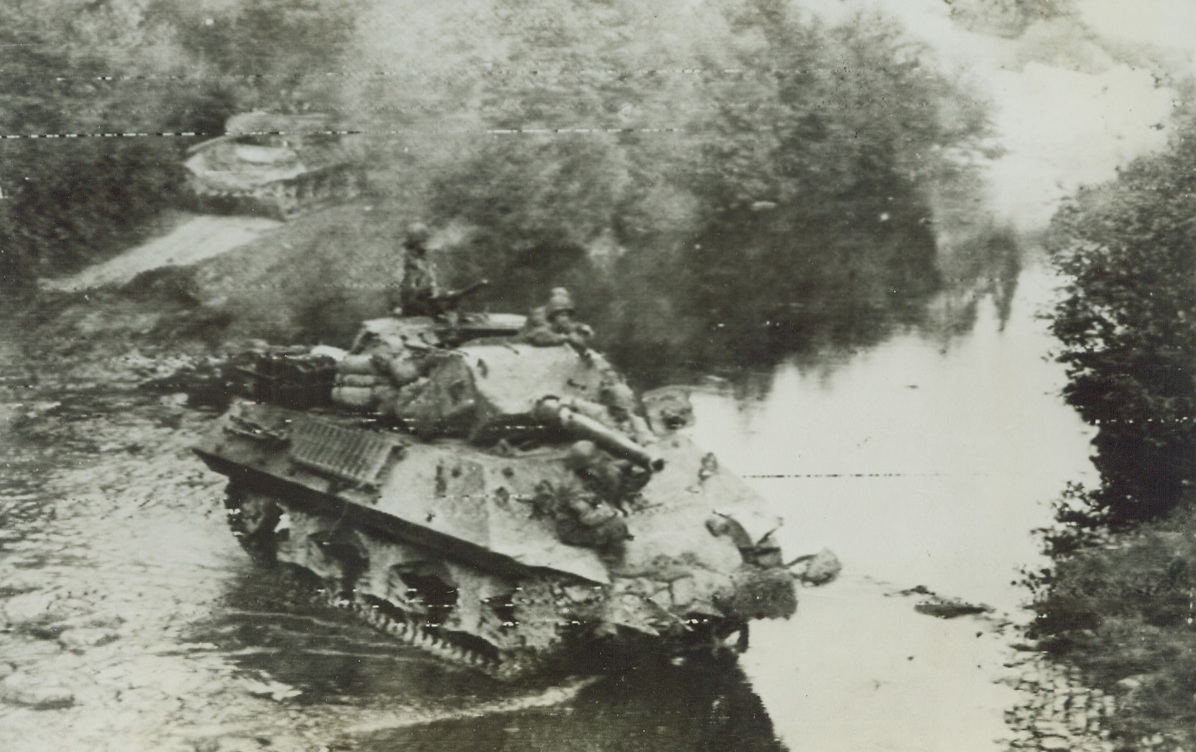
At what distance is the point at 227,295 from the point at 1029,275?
3.09 m

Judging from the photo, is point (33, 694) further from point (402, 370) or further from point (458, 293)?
point (458, 293)

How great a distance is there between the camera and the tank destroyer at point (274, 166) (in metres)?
4.14

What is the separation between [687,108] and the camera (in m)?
4.32

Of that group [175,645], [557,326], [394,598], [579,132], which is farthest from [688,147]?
[175,645]

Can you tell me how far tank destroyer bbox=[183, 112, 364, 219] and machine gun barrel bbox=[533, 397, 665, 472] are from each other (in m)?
1.09

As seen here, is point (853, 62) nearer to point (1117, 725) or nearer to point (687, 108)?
point (687, 108)

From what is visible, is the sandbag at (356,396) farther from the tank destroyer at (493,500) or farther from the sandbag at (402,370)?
the sandbag at (402,370)

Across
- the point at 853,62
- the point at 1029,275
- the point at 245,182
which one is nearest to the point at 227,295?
the point at 245,182

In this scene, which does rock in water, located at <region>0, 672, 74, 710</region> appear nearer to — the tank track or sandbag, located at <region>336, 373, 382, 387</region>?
the tank track

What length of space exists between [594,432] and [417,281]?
872 mm

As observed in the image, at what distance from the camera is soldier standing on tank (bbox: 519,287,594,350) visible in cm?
423

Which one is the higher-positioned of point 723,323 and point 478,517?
point 723,323

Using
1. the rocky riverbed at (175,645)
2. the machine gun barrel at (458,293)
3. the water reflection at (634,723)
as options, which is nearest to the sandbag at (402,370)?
the machine gun barrel at (458,293)

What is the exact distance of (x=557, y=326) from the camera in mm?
4238
